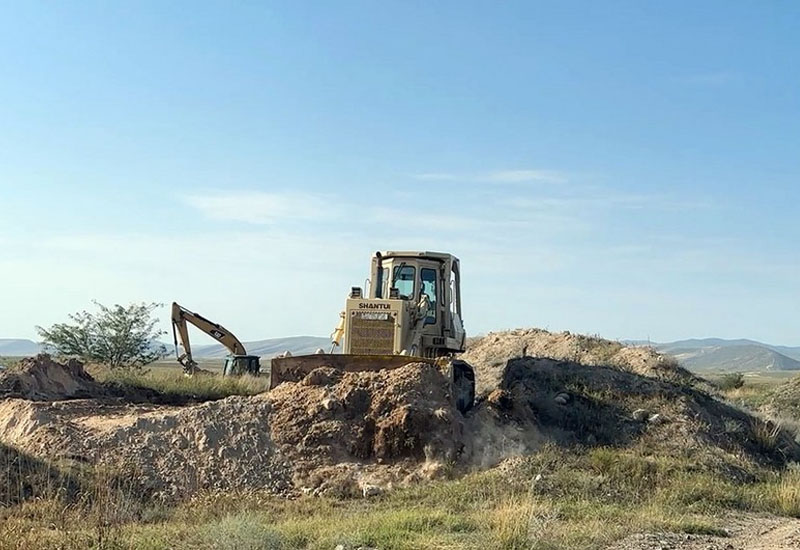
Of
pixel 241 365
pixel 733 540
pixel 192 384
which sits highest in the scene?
pixel 241 365

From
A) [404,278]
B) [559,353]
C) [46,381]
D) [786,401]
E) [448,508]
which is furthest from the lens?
[786,401]

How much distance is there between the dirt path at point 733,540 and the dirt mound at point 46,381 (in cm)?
1607

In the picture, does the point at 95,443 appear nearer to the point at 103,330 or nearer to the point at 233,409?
the point at 233,409

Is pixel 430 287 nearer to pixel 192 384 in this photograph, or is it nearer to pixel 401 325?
pixel 401 325

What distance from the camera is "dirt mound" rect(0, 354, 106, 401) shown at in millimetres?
22141

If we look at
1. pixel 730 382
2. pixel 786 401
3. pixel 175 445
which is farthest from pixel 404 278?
pixel 730 382

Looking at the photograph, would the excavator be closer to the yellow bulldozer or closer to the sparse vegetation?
the yellow bulldozer

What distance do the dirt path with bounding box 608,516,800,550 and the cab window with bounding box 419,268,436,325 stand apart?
9004mm

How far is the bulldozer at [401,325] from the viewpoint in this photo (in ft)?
56.1

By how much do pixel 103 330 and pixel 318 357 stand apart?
2190 centimetres

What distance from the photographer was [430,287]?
19734 millimetres

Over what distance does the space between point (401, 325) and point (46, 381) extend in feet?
33.5

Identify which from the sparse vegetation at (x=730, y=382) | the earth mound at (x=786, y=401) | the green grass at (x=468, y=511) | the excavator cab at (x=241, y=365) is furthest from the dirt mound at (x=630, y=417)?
the sparse vegetation at (x=730, y=382)

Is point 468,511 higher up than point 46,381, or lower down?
lower down
